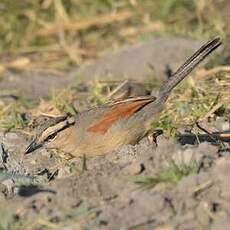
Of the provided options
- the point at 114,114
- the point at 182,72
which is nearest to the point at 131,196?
the point at 114,114

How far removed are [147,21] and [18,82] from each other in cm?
189

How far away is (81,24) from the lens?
10.7m

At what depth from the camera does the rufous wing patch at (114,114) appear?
5.94m

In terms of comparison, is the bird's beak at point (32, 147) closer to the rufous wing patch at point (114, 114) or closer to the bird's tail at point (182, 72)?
the rufous wing patch at point (114, 114)

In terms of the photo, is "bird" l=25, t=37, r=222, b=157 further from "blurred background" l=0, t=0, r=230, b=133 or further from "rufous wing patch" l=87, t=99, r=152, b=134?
"blurred background" l=0, t=0, r=230, b=133

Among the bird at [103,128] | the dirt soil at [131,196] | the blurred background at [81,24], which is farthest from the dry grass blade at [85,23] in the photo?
the dirt soil at [131,196]

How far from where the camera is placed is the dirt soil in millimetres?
4504

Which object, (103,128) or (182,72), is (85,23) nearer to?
(182,72)

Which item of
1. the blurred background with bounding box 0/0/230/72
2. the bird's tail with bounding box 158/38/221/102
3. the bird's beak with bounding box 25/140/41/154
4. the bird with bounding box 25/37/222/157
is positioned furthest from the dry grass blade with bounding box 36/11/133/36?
the bird's beak with bounding box 25/140/41/154

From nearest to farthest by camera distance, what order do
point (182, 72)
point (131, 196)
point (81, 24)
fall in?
1. point (131, 196)
2. point (182, 72)
3. point (81, 24)

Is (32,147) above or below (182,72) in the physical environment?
below

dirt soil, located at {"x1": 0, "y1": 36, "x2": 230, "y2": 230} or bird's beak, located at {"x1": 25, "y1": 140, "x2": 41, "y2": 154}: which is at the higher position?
bird's beak, located at {"x1": 25, "y1": 140, "x2": 41, "y2": 154}

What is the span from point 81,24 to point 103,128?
4946mm

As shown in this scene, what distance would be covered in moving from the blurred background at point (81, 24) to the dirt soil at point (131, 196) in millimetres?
5035
